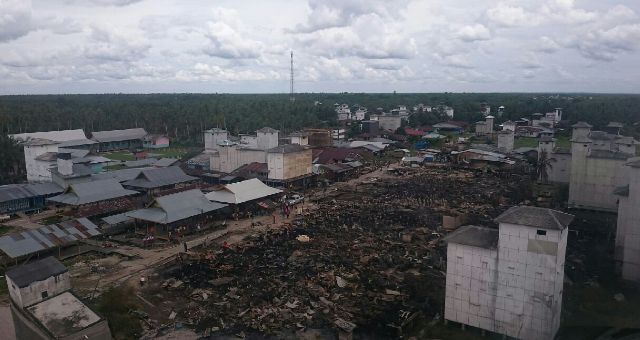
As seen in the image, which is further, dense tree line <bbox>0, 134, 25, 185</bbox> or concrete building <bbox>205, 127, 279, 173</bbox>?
concrete building <bbox>205, 127, 279, 173</bbox>

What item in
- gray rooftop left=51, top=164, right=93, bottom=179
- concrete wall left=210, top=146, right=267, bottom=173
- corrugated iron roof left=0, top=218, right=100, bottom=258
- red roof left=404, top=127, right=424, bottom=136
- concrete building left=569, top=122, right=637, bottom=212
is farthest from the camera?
red roof left=404, top=127, right=424, bottom=136

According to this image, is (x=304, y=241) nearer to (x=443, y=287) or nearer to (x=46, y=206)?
(x=443, y=287)

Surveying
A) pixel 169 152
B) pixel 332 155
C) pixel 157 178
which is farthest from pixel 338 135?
pixel 157 178

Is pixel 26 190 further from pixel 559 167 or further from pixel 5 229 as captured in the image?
pixel 559 167

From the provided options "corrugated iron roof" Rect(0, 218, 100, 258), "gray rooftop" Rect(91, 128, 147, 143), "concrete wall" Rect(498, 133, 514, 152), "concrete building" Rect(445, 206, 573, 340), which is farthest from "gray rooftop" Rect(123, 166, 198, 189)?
"concrete wall" Rect(498, 133, 514, 152)

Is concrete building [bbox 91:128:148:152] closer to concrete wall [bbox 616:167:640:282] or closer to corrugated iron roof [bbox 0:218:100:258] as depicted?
corrugated iron roof [bbox 0:218:100:258]
